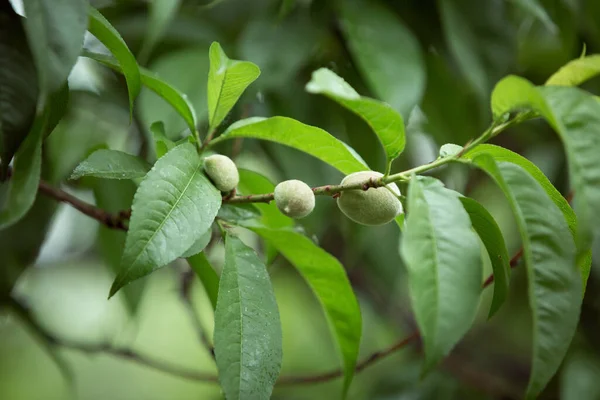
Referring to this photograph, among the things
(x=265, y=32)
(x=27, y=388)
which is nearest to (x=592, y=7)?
(x=265, y=32)

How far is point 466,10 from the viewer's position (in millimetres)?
896

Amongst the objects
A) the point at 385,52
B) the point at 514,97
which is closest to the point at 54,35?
the point at 514,97

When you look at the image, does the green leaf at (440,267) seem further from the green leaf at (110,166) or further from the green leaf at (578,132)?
the green leaf at (110,166)

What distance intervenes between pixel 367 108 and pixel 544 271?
0.16 metres

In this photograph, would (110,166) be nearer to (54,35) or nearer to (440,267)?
(54,35)

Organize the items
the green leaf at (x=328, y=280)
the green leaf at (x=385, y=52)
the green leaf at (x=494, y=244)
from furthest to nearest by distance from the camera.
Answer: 1. the green leaf at (x=385, y=52)
2. the green leaf at (x=328, y=280)
3. the green leaf at (x=494, y=244)

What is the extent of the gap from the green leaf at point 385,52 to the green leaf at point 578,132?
0.35 metres

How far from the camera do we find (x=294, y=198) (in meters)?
0.47

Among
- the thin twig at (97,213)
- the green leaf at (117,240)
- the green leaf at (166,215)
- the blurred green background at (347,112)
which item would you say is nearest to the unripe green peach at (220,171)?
the green leaf at (166,215)

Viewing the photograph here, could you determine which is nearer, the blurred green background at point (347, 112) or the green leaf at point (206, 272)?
the green leaf at point (206, 272)

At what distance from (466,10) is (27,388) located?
165 cm

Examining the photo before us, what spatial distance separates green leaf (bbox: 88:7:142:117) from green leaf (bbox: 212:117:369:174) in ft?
0.28

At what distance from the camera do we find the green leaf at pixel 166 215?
1.33ft

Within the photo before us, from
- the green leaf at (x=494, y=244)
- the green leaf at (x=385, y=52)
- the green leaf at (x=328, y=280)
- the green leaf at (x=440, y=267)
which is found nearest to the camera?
the green leaf at (x=440, y=267)
